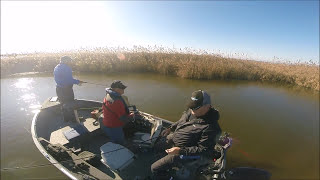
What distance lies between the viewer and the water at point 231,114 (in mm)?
7137

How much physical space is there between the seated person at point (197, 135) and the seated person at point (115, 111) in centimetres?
153

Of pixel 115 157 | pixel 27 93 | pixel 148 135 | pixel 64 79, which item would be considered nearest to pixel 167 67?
pixel 27 93

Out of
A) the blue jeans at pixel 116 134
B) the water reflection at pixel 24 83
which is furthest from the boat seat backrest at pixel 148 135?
the water reflection at pixel 24 83

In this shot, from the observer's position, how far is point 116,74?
18516 mm

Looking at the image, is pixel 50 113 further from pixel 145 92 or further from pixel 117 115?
pixel 145 92

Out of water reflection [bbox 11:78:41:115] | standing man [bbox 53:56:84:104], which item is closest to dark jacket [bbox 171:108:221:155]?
standing man [bbox 53:56:84:104]

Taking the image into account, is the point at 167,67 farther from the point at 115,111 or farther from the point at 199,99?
the point at 199,99

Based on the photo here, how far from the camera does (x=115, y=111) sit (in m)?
5.14

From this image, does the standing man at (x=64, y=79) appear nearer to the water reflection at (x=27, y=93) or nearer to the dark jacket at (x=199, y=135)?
the water reflection at (x=27, y=93)

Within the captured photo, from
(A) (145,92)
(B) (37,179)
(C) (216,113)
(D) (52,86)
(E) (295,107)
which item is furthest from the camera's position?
(D) (52,86)

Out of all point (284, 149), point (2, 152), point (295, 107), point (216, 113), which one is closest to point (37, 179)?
point (2, 152)

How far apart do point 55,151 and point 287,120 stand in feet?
32.6

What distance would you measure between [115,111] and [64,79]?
308 centimetres

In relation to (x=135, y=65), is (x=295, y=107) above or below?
below
